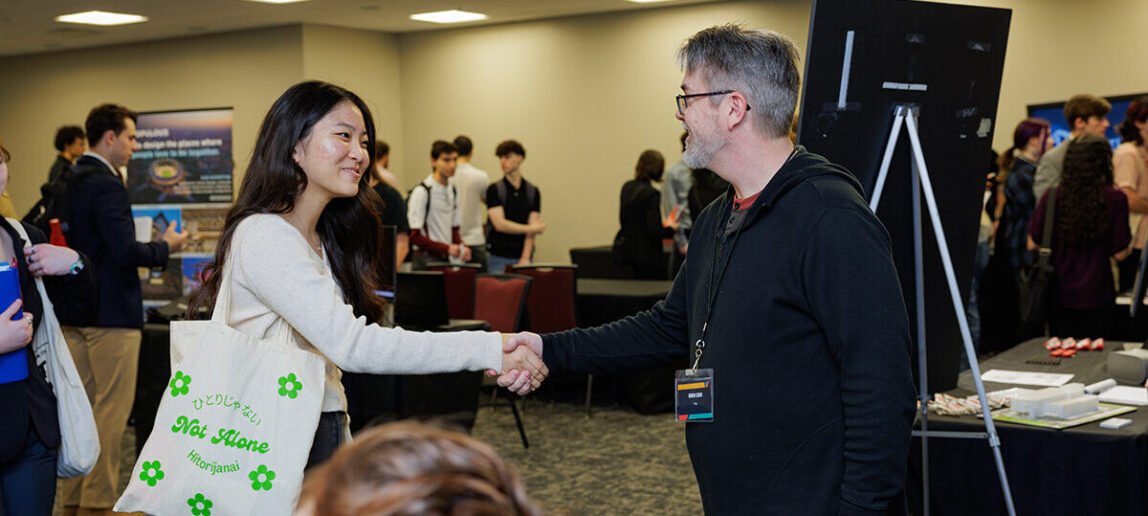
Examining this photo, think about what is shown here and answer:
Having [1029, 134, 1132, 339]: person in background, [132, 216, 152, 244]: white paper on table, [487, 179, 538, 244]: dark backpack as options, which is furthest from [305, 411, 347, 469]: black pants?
[487, 179, 538, 244]: dark backpack

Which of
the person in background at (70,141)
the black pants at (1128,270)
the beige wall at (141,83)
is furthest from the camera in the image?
the beige wall at (141,83)

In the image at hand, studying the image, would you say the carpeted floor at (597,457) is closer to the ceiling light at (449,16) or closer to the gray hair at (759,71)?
the gray hair at (759,71)

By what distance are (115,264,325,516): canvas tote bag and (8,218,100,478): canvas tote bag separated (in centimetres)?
62

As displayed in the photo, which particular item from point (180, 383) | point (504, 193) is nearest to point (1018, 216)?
point (504, 193)

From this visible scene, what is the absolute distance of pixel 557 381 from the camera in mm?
6875

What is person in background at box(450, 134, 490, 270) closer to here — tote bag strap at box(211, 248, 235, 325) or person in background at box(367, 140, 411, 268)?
person in background at box(367, 140, 411, 268)

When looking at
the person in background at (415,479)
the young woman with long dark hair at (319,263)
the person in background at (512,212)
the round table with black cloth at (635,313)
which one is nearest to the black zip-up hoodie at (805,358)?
the young woman with long dark hair at (319,263)

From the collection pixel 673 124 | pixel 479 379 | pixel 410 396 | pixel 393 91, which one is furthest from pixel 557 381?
pixel 393 91

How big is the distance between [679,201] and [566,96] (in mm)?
3156

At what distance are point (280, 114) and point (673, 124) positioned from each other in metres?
8.69

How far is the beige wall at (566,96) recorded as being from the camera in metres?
10.8

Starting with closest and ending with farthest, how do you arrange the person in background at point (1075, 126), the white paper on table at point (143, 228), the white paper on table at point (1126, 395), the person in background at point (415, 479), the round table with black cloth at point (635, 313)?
1. the person in background at point (415, 479)
2. the white paper on table at point (1126, 395)
3. the white paper on table at point (143, 228)
4. the round table with black cloth at point (635, 313)
5. the person in background at point (1075, 126)

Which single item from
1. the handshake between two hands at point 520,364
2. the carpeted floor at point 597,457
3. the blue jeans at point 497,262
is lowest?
the carpeted floor at point 597,457

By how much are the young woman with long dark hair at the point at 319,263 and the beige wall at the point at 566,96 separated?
836 cm
